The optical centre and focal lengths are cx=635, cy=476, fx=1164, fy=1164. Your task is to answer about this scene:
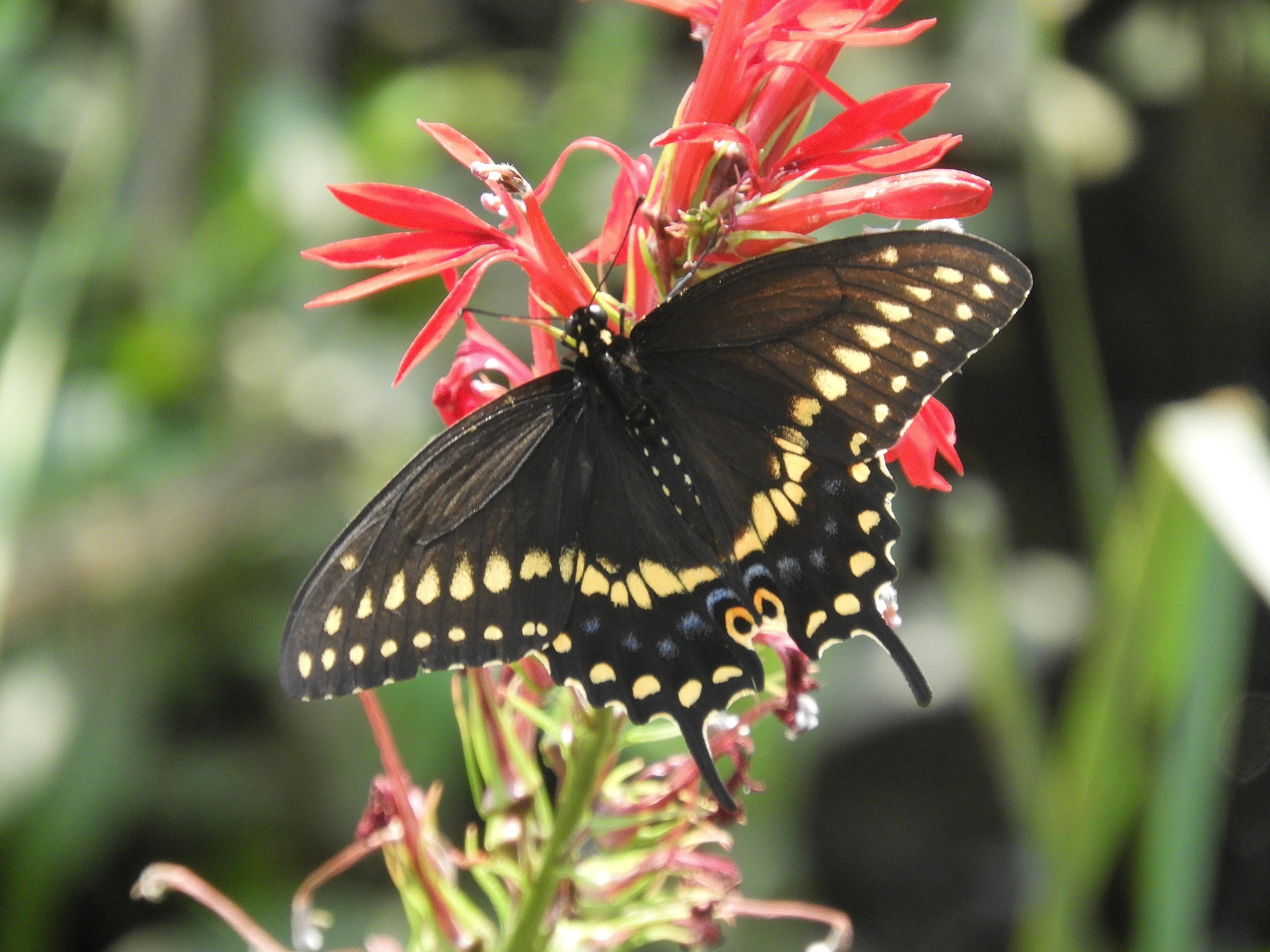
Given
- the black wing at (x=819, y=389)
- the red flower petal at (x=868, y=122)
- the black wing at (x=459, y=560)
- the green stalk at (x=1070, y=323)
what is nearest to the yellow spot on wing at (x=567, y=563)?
the black wing at (x=459, y=560)

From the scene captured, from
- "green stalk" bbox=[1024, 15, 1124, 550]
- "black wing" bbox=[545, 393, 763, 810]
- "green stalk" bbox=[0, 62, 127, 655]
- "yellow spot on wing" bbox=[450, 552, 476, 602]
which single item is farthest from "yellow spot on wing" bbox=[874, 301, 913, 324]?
"green stalk" bbox=[1024, 15, 1124, 550]

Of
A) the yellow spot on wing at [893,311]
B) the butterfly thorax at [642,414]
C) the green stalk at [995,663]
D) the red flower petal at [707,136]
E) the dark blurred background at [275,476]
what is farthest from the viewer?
the dark blurred background at [275,476]

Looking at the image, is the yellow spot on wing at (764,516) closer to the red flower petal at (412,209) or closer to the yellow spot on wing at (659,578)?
the yellow spot on wing at (659,578)

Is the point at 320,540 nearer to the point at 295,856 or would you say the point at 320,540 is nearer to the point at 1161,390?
the point at 295,856

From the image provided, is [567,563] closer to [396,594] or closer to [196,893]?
[396,594]

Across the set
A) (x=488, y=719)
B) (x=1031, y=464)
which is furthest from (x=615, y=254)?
(x=1031, y=464)
